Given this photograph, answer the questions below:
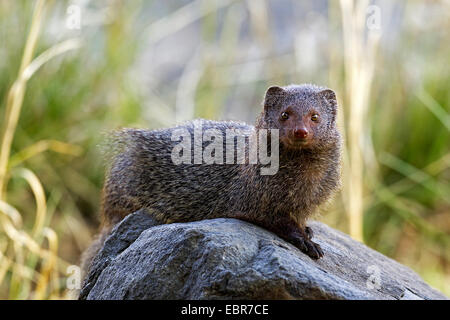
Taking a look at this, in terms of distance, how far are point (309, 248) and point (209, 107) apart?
12.3ft

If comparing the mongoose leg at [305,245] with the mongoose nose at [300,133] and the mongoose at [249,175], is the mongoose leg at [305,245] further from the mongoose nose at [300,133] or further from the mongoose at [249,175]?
the mongoose nose at [300,133]

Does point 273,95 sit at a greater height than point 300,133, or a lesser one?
greater

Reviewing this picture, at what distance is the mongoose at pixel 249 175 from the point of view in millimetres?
3062

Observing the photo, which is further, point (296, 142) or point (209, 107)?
point (209, 107)

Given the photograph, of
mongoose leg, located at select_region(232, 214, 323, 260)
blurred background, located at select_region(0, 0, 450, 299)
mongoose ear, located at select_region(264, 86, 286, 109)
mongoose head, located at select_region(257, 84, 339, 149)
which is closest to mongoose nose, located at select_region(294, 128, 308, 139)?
mongoose head, located at select_region(257, 84, 339, 149)

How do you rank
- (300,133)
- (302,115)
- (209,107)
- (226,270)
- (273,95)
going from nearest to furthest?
(226,270) < (300,133) < (302,115) < (273,95) < (209,107)

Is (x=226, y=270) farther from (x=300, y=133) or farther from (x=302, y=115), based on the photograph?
(x=302, y=115)

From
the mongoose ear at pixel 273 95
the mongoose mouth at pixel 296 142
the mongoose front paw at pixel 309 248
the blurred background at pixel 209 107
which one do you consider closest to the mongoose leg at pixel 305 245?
the mongoose front paw at pixel 309 248

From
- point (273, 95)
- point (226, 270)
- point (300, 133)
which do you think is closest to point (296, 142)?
point (300, 133)

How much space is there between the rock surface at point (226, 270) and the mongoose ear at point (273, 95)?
0.60 meters

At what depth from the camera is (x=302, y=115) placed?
3.02 meters

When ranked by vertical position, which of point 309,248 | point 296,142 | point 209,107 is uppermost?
point 209,107
